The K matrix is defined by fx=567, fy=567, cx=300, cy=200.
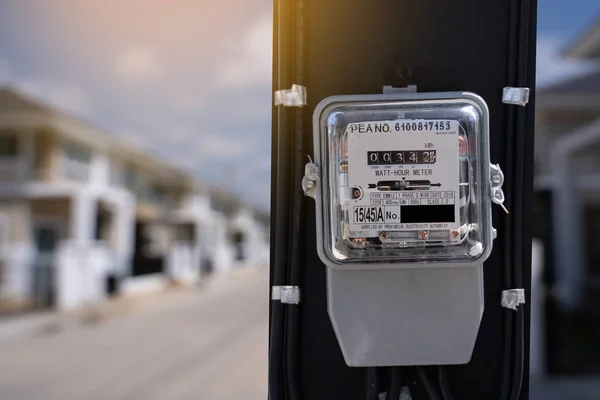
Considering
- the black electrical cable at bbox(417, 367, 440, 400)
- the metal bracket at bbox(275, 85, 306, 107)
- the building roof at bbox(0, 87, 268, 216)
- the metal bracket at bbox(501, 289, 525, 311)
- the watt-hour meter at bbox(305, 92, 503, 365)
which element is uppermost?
the building roof at bbox(0, 87, 268, 216)

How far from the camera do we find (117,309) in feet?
38.7

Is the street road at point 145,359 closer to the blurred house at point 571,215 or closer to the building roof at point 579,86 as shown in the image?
the blurred house at point 571,215

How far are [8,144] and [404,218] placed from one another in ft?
51.1

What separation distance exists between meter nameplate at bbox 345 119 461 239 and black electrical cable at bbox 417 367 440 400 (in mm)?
264

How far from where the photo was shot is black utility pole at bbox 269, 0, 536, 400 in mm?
1025

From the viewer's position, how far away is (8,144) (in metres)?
14.5

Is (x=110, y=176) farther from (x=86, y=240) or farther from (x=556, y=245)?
(x=556, y=245)

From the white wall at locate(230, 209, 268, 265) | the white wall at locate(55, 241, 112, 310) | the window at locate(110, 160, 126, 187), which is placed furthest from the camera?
the white wall at locate(230, 209, 268, 265)

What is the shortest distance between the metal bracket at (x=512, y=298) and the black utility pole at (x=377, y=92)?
1 centimetres

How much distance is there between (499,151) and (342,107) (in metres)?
0.31

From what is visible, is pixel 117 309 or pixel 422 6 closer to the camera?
pixel 422 6

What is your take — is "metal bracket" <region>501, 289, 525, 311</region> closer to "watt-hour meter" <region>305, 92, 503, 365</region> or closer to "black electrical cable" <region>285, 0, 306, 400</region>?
"watt-hour meter" <region>305, 92, 503, 365</region>

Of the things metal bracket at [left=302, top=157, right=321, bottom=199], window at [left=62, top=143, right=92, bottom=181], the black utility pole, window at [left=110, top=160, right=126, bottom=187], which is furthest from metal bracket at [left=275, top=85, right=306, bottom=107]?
window at [left=110, top=160, right=126, bottom=187]

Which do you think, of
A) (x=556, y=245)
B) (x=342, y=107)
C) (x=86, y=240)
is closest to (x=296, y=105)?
(x=342, y=107)
